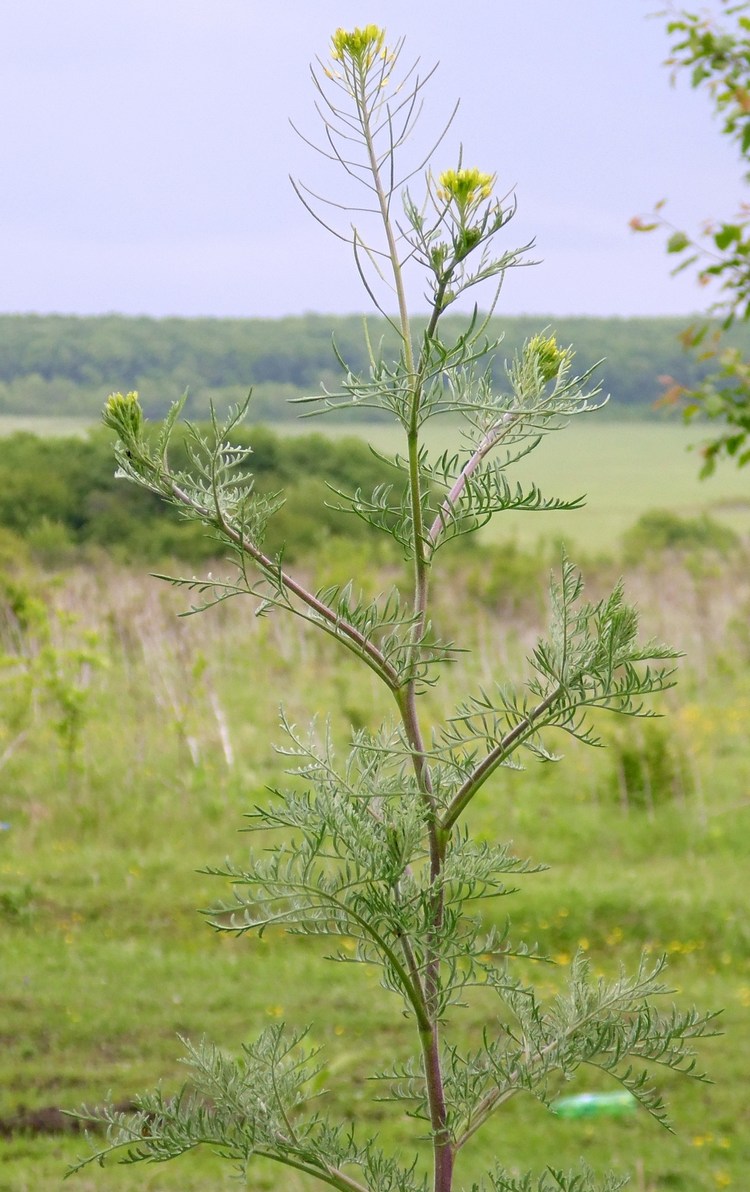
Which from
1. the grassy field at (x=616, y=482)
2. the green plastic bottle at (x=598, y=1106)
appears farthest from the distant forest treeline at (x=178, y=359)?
the green plastic bottle at (x=598, y=1106)

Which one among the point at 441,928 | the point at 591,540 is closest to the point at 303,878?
the point at 441,928

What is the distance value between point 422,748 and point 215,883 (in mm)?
6054

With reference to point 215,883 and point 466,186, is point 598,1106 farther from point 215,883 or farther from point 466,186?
point 466,186

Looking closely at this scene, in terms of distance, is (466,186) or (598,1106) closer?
(466,186)

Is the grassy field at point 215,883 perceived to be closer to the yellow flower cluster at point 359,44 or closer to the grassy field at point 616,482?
the yellow flower cluster at point 359,44

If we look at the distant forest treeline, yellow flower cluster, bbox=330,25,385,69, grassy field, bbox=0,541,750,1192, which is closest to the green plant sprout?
yellow flower cluster, bbox=330,25,385,69

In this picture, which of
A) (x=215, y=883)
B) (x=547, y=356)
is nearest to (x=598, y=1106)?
(x=215, y=883)

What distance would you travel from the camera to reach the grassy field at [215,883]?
15.6 ft

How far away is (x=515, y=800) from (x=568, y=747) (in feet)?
3.89

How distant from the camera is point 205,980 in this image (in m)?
6.01

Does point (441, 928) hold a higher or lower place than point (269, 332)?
lower

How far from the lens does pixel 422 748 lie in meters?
1.36

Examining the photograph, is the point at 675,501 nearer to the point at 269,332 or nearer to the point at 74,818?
the point at 269,332

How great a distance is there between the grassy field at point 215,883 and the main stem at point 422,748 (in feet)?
5.58
